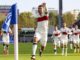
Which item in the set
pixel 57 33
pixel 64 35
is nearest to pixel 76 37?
pixel 57 33

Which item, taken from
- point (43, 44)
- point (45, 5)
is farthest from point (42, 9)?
point (43, 44)

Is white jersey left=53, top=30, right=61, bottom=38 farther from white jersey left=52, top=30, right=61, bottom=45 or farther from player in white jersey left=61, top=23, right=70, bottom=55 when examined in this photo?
player in white jersey left=61, top=23, right=70, bottom=55

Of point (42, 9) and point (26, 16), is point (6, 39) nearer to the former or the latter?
point (42, 9)

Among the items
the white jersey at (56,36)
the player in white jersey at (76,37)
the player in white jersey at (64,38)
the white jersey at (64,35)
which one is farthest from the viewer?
the player in white jersey at (76,37)

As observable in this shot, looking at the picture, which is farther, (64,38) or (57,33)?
(57,33)

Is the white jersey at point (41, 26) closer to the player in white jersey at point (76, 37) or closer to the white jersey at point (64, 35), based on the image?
the white jersey at point (64, 35)

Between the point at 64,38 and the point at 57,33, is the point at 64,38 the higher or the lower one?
the lower one

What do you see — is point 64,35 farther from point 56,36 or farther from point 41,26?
point 41,26

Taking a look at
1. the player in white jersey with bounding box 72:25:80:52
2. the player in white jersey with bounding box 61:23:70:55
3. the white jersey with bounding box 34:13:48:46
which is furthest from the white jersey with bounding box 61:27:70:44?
the white jersey with bounding box 34:13:48:46

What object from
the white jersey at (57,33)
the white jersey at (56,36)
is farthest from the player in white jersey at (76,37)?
the white jersey at (57,33)

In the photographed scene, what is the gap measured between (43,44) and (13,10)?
302 inches

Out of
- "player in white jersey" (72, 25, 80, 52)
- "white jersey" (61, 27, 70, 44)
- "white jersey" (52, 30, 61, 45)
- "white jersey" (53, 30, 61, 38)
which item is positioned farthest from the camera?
"player in white jersey" (72, 25, 80, 52)

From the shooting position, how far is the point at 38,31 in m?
15.0

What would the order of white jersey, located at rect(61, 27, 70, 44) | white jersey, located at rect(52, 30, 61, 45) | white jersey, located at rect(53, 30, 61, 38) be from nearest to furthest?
white jersey, located at rect(61, 27, 70, 44), white jersey, located at rect(53, 30, 61, 38), white jersey, located at rect(52, 30, 61, 45)
